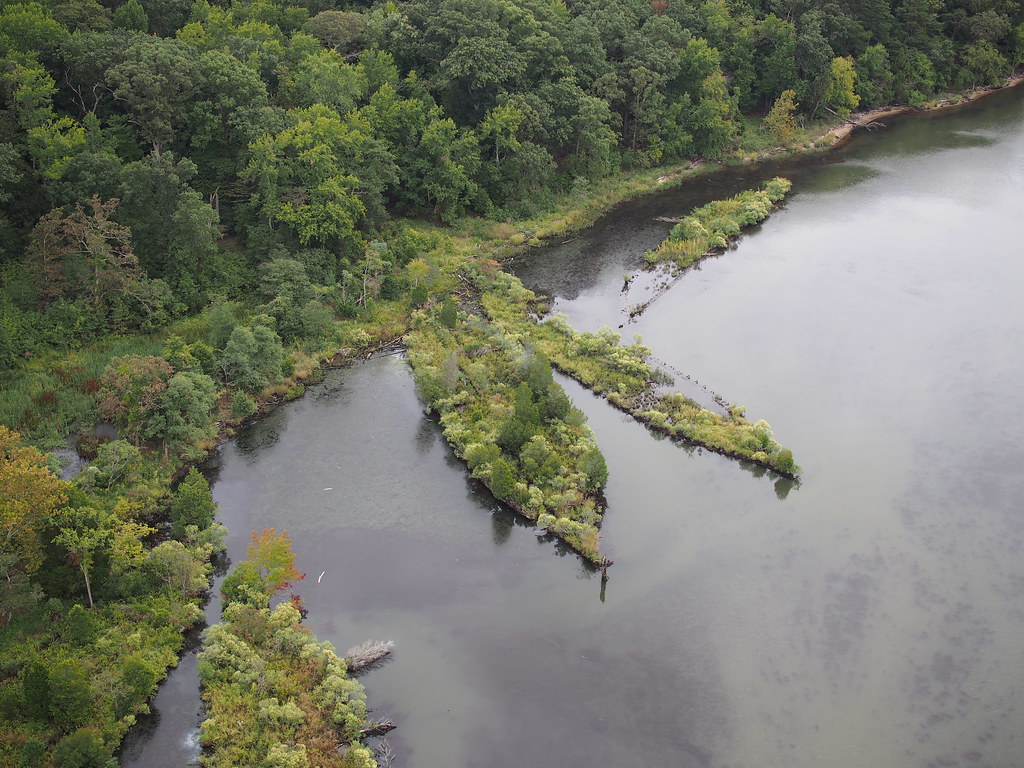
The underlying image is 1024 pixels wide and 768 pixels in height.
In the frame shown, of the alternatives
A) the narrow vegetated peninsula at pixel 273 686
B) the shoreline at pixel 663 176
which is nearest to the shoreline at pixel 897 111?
the shoreline at pixel 663 176

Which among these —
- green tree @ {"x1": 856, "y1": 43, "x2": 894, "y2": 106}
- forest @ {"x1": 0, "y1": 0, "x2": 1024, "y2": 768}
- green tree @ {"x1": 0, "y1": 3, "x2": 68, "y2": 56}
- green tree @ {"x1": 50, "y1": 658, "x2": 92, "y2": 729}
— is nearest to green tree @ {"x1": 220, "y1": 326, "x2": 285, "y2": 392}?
forest @ {"x1": 0, "y1": 0, "x2": 1024, "y2": 768}

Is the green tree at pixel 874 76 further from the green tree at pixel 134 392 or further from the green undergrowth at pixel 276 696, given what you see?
the green undergrowth at pixel 276 696

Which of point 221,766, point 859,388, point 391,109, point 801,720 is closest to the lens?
point 221,766

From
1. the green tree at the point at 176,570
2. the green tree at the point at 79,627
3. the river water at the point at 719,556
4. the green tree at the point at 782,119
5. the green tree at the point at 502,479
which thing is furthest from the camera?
the green tree at the point at 782,119

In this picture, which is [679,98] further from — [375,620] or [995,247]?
[375,620]

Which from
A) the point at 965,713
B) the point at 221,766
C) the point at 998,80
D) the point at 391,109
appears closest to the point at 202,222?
the point at 391,109

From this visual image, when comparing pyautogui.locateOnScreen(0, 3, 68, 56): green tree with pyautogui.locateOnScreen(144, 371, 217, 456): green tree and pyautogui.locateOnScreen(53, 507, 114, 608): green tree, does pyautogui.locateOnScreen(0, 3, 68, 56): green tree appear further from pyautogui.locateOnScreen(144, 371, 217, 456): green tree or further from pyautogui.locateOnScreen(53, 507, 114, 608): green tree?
pyautogui.locateOnScreen(53, 507, 114, 608): green tree

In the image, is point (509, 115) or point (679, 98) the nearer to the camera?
point (509, 115)
